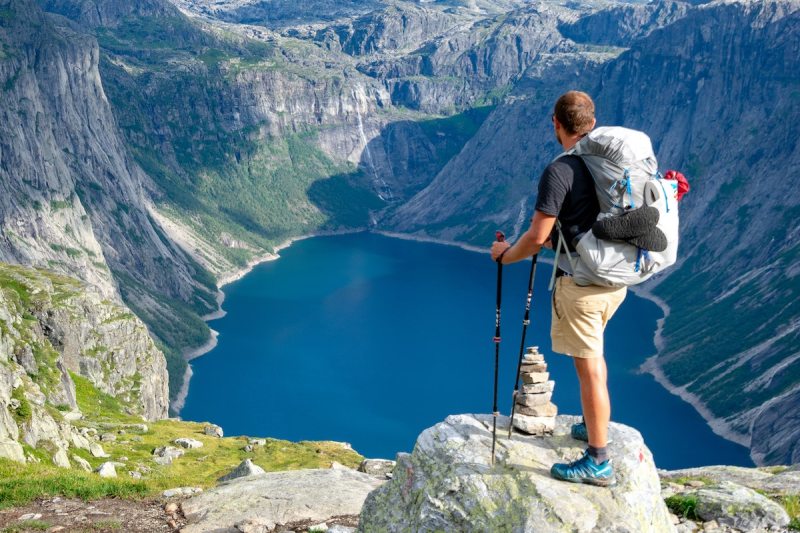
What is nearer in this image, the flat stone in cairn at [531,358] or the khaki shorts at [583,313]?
the khaki shorts at [583,313]

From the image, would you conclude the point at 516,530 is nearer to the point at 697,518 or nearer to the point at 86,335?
the point at 697,518

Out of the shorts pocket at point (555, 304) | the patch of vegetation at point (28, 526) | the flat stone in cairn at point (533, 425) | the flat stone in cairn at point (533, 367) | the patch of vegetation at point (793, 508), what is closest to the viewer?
the shorts pocket at point (555, 304)

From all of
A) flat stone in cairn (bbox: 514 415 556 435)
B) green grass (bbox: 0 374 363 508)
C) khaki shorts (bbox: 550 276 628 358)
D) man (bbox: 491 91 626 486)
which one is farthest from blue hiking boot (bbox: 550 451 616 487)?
green grass (bbox: 0 374 363 508)

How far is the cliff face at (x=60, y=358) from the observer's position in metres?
49.4

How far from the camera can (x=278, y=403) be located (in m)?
192

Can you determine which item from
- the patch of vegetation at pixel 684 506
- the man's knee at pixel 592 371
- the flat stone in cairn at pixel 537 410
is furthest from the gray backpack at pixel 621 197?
Result: the patch of vegetation at pixel 684 506

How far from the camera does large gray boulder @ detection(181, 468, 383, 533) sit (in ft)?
78.9

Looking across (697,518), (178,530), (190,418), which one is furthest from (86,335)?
(697,518)

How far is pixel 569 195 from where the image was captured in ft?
52.2

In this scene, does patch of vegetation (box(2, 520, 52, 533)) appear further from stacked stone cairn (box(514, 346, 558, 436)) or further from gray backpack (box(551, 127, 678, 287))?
gray backpack (box(551, 127, 678, 287))

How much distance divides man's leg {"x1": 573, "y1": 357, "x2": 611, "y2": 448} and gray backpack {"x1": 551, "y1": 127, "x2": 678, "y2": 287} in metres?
1.77

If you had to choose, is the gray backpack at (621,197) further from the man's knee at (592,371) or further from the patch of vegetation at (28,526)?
the patch of vegetation at (28,526)

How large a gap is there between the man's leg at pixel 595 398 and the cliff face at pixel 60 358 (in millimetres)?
31267

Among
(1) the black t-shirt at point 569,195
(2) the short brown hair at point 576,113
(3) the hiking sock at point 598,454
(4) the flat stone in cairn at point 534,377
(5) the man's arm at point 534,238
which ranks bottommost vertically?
(3) the hiking sock at point 598,454
